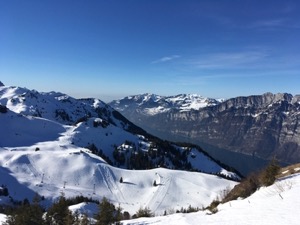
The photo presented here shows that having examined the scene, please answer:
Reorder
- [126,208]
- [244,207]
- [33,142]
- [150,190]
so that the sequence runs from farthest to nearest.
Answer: [33,142]
[150,190]
[126,208]
[244,207]

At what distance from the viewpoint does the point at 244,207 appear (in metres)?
18.9

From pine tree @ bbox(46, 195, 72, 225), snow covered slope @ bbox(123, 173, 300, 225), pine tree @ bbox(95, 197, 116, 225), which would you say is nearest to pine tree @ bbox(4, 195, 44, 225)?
pine tree @ bbox(46, 195, 72, 225)

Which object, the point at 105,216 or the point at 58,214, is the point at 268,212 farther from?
the point at 58,214

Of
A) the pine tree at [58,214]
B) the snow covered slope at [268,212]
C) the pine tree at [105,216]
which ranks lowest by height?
the pine tree at [58,214]

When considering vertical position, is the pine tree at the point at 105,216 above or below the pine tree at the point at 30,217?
above

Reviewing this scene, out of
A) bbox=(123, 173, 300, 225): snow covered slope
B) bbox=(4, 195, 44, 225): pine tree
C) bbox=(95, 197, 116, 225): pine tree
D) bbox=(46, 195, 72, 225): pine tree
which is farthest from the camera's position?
bbox=(46, 195, 72, 225): pine tree

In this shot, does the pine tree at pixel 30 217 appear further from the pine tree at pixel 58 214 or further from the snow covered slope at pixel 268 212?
the snow covered slope at pixel 268 212

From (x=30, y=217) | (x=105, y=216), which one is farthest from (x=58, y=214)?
(x=105, y=216)

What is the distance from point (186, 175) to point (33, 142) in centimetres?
10578

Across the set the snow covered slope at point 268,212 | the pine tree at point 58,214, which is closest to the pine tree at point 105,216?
the pine tree at point 58,214

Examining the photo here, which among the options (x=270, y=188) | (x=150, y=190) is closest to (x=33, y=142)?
(x=150, y=190)

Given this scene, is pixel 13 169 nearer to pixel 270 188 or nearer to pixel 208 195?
pixel 208 195

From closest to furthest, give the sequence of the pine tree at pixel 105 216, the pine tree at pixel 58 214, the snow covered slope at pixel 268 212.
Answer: the snow covered slope at pixel 268 212 < the pine tree at pixel 105 216 < the pine tree at pixel 58 214

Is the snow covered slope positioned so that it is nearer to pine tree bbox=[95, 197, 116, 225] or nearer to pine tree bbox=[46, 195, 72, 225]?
pine tree bbox=[95, 197, 116, 225]
